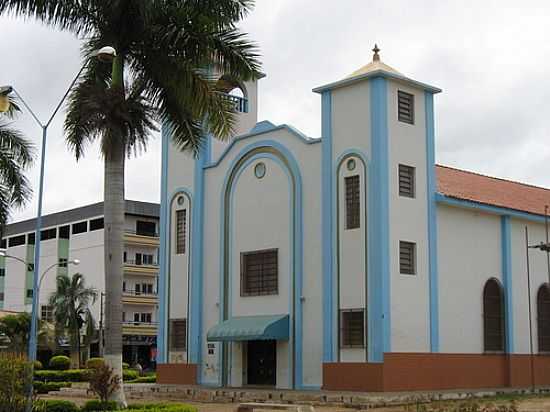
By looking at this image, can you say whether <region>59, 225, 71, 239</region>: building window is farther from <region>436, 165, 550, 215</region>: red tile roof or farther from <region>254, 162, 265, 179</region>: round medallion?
<region>436, 165, 550, 215</region>: red tile roof

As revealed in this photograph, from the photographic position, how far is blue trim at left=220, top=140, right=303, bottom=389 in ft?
101

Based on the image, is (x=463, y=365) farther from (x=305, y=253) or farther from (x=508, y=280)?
(x=305, y=253)

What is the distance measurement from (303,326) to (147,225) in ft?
141

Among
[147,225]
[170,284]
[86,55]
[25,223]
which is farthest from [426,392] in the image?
[25,223]

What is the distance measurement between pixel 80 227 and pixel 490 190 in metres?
44.5

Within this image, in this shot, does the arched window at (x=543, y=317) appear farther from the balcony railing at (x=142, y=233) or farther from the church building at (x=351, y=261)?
the balcony railing at (x=142, y=233)

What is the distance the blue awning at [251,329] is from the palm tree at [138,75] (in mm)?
9000

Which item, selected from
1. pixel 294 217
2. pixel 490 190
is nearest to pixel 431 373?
pixel 294 217

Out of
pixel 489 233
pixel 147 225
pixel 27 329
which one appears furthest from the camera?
pixel 147 225

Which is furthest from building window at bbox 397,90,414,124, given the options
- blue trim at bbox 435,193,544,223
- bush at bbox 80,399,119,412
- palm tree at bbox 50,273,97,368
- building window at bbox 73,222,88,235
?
building window at bbox 73,222,88,235

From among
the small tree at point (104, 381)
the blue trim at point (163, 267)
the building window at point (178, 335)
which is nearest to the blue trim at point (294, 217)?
the building window at point (178, 335)

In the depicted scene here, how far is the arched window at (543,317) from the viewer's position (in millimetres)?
34094

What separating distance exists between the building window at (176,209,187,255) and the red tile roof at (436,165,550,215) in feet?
A: 33.0

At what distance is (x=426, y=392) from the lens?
28250 millimetres
